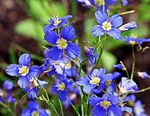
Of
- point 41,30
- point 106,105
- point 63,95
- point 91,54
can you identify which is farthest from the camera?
point 41,30

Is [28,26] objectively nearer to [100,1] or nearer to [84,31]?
[84,31]

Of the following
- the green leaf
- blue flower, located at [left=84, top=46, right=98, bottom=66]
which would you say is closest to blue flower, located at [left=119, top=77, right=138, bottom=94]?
blue flower, located at [left=84, top=46, right=98, bottom=66]

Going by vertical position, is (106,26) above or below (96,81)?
above

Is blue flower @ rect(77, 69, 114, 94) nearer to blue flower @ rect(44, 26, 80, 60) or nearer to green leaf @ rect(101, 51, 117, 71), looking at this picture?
blue flower @ rect(44, 26, 80, 60)

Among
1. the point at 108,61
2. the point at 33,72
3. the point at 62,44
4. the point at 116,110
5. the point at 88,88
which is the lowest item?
the point at 108,61

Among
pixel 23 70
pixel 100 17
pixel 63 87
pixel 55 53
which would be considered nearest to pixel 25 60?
pixel 23 70

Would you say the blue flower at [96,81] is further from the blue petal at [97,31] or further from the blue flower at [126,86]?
the blue petal at [97,31]

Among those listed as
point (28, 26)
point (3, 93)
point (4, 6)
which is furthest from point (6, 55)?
point (3, 93)

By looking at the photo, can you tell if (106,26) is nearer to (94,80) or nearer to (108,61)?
(94,80)
